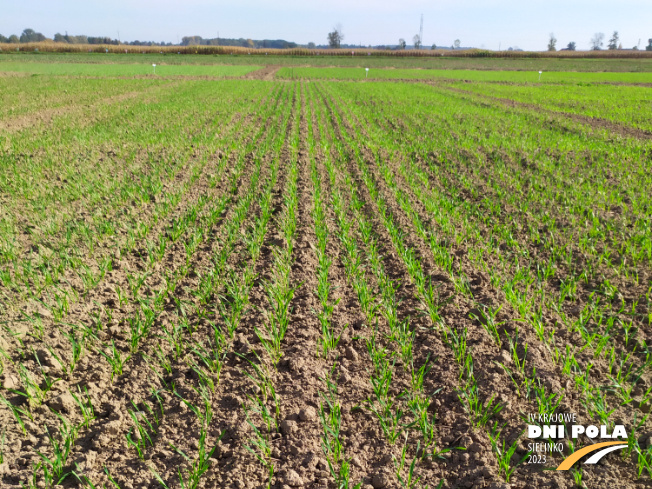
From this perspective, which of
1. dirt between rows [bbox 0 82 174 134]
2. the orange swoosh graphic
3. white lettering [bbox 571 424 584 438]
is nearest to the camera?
the orange swoosh graphic

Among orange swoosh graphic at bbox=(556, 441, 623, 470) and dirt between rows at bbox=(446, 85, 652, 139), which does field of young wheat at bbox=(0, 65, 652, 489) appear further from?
dirt between rows at bbox=(446, 85, 652, 139)

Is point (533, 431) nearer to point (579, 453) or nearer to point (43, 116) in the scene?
point (579, 453)

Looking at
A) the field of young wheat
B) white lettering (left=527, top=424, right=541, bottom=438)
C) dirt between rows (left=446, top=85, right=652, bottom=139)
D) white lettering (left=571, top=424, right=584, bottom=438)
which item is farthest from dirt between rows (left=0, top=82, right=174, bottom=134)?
dirt between rows (left=446, top=85, right=652, bottom=139)

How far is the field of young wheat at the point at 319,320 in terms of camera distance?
277cm

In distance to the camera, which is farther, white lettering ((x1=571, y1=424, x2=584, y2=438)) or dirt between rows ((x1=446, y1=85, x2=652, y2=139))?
dirt between rows ((x1=446, y1=85, x2=652, y2=139))

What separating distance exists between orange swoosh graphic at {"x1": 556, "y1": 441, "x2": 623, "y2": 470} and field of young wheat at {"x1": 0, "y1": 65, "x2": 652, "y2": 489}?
4cm

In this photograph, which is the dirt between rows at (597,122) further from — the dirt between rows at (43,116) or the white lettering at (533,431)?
the dirt between rows at (43,116)

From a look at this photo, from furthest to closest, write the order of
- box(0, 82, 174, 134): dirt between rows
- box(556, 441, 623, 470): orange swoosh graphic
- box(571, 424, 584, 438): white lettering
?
box(0, 82, 174, 134): dirt between rows < box(571, 424, 584, 438): white lettering < box(556, 441, 623, 470): orange swoosh graphic

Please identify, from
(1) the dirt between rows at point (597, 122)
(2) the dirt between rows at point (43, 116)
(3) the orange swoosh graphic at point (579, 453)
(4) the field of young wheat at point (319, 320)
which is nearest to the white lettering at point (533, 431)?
(4) the field of young wheat at point (319, 320)

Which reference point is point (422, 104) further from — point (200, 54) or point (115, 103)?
point (200, 54)

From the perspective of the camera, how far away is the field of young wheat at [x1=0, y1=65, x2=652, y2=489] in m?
2.77

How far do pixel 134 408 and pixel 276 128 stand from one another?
12373 millimetres

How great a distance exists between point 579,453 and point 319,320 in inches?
93.8

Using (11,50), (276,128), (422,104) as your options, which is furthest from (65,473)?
(11,50)
